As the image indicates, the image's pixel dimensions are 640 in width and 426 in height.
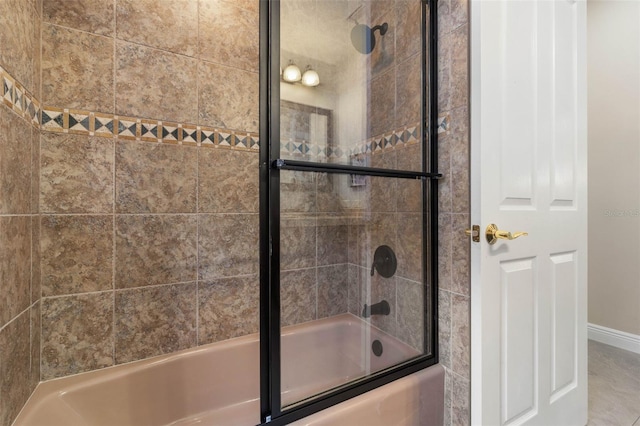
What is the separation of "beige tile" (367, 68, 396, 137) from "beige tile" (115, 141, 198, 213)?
0.92m

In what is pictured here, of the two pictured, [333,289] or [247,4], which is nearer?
[333,289]

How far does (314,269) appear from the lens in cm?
137

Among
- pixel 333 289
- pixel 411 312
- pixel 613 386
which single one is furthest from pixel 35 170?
pixel 613 386

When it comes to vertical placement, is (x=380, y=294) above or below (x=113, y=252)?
below

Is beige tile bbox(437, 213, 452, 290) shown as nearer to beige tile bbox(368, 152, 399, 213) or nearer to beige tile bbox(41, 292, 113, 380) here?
beige tile bbox(368, 152, 399, 213)

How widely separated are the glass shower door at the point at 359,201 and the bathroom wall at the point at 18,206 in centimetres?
89

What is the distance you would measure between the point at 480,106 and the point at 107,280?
1.72 m

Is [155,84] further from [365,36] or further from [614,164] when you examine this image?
[614,164]

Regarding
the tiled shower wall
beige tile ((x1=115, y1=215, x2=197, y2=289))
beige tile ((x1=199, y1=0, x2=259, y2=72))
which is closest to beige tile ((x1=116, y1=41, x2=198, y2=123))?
the tiled shower wall

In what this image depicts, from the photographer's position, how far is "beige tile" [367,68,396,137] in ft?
4.43

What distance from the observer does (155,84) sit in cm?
142

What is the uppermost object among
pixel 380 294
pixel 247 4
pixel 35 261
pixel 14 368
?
pixel 247 4

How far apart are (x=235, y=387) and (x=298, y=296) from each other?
780mm

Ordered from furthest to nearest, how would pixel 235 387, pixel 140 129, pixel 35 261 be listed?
pixel 235 387 < pixel 140 129 < pixel 35 261
